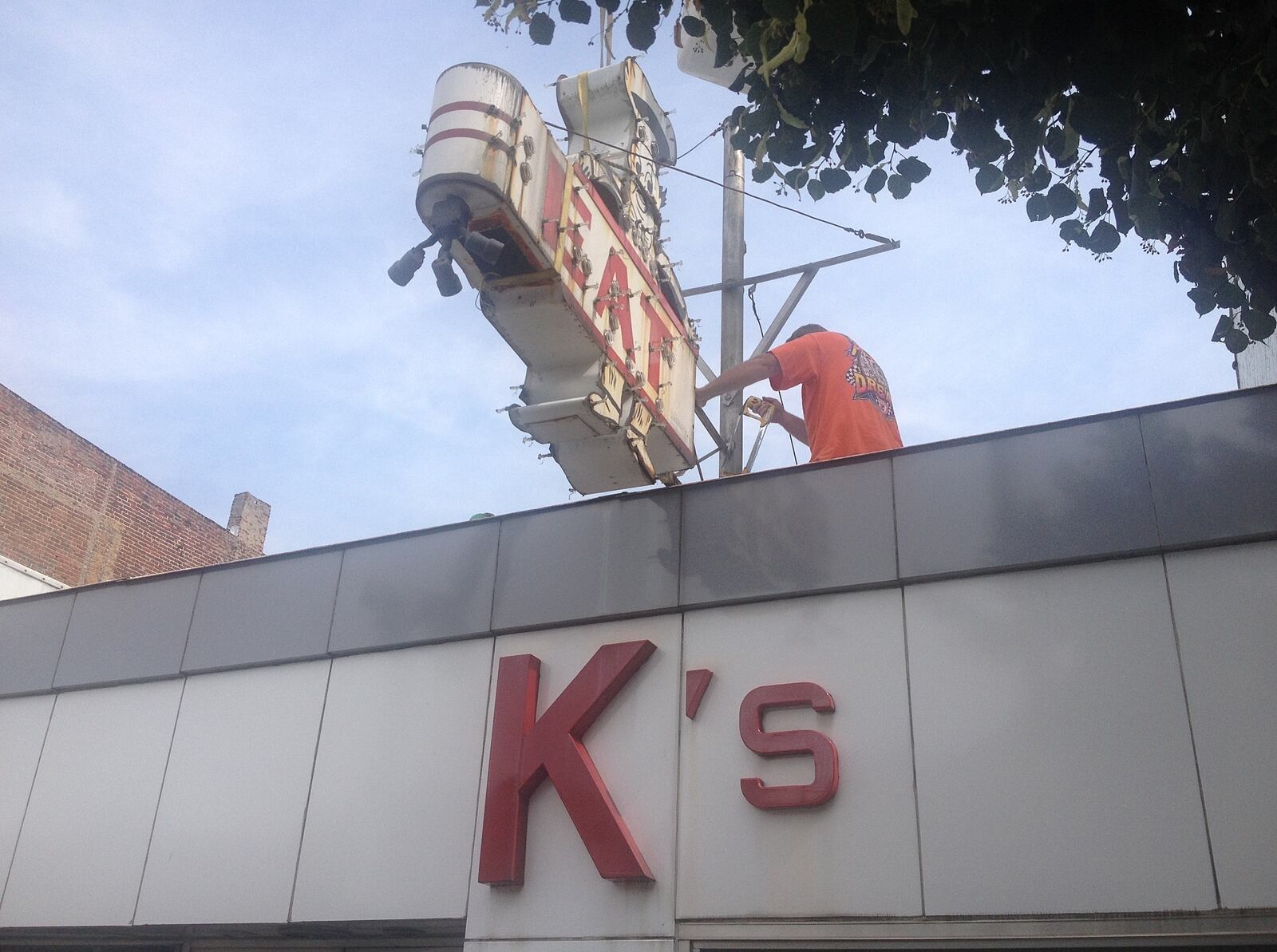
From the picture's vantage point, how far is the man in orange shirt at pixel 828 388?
7809mm

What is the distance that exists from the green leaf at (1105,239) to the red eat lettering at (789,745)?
106 inches

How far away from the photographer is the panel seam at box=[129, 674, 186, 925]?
27.1 ft

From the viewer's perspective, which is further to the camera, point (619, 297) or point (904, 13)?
point (619, 297)

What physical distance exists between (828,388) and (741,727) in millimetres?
2515

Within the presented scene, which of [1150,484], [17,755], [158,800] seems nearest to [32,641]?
[17,755]

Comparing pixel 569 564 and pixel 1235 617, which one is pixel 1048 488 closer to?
pixel 1235 617

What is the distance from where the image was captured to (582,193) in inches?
280

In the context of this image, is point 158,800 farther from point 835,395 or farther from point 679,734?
point 835,395

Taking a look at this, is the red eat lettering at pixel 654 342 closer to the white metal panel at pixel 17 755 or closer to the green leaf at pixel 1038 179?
the green leaf at pixel 1038 179

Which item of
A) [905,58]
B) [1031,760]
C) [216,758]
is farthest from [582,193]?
[216,758]

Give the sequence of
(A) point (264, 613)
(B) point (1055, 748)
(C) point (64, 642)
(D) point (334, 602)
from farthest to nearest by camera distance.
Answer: (C) point (64, 642) → (A) point (264, 613) → (D) point (334, 602) → (B) point (1055, 748)

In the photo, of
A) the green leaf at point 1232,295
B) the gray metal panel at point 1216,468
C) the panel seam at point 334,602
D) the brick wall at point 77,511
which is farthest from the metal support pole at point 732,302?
the brick wall at point 77,511

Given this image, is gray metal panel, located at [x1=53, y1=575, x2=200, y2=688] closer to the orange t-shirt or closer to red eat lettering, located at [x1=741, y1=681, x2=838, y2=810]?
red eat lettering, located at [x1=741, y1=681, x2=838, y2=810]

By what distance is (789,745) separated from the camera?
643cm
